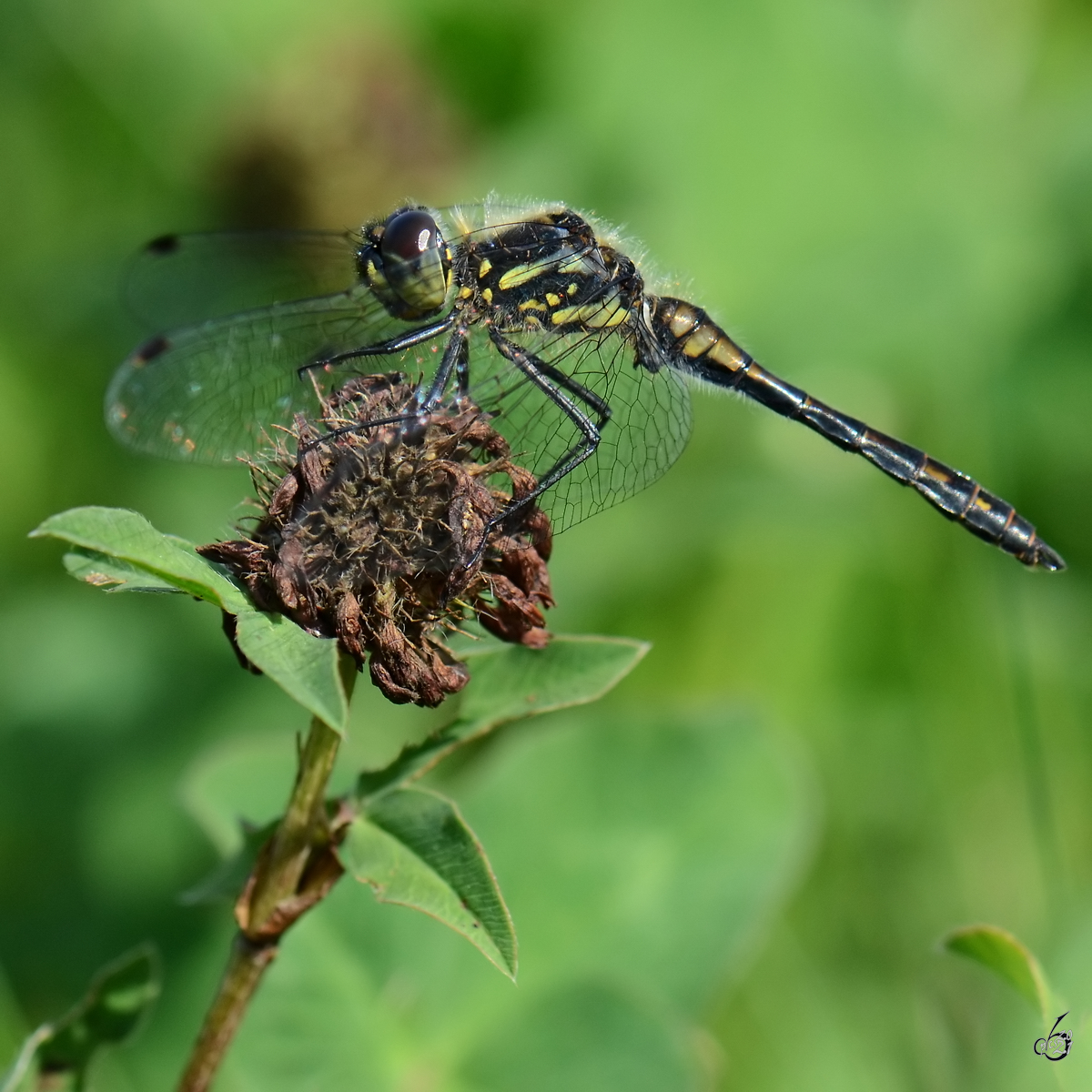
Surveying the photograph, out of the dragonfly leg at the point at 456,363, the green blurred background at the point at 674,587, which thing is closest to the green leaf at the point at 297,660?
the dragonfly leg at the point at 456,363

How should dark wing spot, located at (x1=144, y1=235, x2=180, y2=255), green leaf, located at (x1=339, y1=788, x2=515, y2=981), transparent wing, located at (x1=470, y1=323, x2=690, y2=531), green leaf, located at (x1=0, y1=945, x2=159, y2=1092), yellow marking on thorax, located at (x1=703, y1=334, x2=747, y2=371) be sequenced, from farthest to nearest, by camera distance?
dark wing spot, located at (x1=144, y1=235, x2=180, y2=255) < yellow marking on thorax, located at (x1=703, y1=334, x2=747, y2=371) < transparent wing, located at (x1=470, y1=323, x2=690, y2=531) < green leaf, located at (x1=0, y1=945, x2=159, y2=1092) < green leaf, located at (x1=339, y1=788, x2=515, y2=981)

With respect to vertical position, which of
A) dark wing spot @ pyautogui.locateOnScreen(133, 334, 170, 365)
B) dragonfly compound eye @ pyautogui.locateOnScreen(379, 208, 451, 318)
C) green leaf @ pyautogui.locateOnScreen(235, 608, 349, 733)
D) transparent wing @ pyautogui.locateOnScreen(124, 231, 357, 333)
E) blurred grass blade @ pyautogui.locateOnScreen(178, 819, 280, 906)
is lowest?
blurred grass blade @ pyautogui.locateOnScreen(178, 819, 280, 906)

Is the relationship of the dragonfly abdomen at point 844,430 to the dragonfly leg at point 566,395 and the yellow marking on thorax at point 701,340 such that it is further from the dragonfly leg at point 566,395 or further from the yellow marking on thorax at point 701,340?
the dragonfly leg at point 566,395

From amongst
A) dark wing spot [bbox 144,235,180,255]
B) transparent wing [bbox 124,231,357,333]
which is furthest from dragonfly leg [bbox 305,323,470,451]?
dark wing spot [bbox 144,235,180,255]

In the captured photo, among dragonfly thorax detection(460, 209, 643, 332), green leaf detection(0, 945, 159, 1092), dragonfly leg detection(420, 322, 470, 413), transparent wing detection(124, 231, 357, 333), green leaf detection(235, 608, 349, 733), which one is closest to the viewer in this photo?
green leaf detection(235, 608, 349, 733)

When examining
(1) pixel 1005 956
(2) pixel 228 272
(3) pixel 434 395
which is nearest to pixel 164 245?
(2) pixel 228 272

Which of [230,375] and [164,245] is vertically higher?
[164,245]

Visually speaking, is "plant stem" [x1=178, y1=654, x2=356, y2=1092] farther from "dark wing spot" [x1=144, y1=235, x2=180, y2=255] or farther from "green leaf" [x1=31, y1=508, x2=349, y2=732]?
"dark wing spot" [x1=144, y1=235, x2=180, y2=255]

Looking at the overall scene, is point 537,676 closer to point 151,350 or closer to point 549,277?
point 549,277

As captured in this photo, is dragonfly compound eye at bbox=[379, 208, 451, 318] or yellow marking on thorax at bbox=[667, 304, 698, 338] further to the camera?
yellow marking on thorax at bbox=[667, 304, 698, 338]
